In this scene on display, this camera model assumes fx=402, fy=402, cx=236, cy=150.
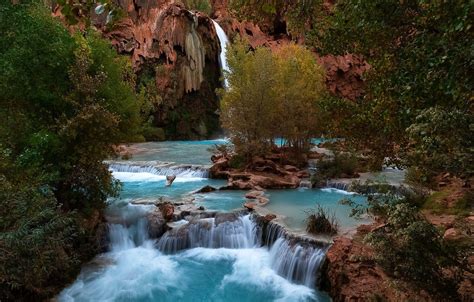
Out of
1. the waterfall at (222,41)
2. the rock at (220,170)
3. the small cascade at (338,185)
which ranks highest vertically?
the waterfall at (222,41)

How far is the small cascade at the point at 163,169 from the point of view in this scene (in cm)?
2130

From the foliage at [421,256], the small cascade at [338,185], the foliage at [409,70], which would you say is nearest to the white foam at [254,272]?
the foliage at [421,256]

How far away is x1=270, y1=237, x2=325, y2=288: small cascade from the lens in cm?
972

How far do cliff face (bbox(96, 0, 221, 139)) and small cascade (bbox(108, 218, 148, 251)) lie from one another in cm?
2805

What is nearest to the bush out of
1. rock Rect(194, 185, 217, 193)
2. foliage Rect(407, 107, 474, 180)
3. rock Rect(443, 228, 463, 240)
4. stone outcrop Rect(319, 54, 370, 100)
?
rock Rect(194, 185, 217, 193)

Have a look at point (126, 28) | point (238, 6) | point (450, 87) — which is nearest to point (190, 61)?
point (126, 28)

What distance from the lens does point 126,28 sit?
1518 inches

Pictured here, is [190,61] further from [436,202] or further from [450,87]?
[450,87]

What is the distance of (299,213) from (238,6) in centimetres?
886

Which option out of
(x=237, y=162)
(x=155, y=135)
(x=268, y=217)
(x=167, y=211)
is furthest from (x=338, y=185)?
(x=155, y=135)

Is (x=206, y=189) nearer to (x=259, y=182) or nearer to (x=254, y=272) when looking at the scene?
(x=259, y=182)

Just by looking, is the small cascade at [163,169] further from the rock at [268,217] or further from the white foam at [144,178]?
the rock at [268,217]

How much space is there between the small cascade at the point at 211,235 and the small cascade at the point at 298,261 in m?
1.41

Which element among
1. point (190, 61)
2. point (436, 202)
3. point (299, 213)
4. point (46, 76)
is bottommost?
point (299, 213)
